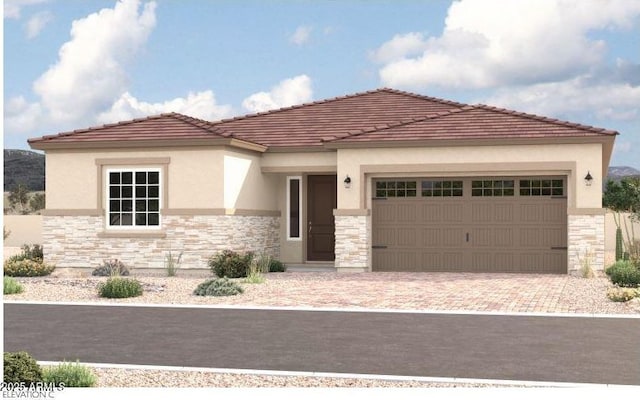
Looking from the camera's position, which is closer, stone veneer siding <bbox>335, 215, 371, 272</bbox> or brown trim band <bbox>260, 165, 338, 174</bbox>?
stone veneer siding <bbox>335, 215, 371, 272</bbox>

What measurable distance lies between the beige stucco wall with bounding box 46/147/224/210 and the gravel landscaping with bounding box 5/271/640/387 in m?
2.09

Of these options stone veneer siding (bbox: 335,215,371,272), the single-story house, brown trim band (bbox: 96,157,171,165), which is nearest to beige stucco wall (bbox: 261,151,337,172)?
the single-story house

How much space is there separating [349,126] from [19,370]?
20.6 meters

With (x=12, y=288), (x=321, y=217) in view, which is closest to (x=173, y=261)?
(x=321, y=217)

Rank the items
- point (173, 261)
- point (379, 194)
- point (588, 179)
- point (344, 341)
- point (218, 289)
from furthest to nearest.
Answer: point (379, 194) → point (173, 261) → point (588, 179) → point (218, 289) → point (344, 341)

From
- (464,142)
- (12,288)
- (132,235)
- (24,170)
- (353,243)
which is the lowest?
(12,288)

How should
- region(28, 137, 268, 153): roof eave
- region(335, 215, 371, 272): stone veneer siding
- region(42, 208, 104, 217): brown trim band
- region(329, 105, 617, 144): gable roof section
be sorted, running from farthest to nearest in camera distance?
region(42, 208, 104, 217): brown trim band, region(335, 215, 371, 272): stone veneer siding, region(28, 137, 268, 153): roof eave, region(329, 105, 617, 144): gable roof section

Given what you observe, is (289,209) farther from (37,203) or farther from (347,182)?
(37,203)

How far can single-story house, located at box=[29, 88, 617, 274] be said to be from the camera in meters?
22.7

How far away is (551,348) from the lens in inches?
430

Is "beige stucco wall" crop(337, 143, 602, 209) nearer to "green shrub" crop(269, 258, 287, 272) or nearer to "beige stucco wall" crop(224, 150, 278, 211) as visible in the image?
"green shrub" crop(269, 258, 287, 272)

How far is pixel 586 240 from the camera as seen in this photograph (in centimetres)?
2231

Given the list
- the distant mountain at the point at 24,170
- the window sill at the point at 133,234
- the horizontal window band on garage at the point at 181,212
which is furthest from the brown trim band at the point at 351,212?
the distant mountain at the point at 24,170

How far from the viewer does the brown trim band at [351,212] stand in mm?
23531
